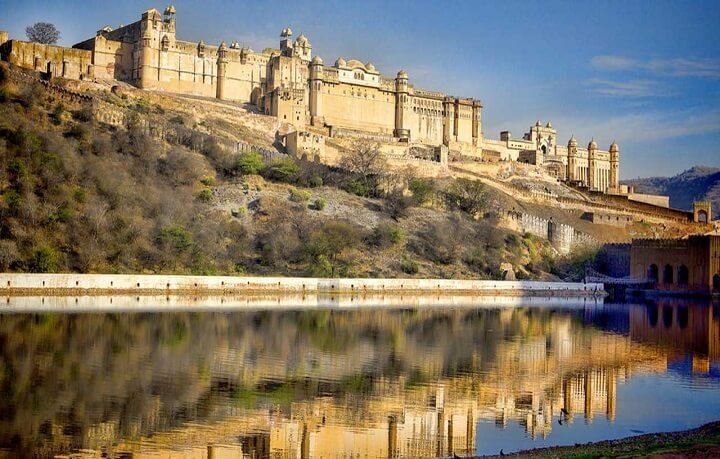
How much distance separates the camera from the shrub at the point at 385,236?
51.8m

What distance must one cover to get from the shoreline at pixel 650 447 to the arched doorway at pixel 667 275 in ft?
154

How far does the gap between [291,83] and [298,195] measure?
20.6 m

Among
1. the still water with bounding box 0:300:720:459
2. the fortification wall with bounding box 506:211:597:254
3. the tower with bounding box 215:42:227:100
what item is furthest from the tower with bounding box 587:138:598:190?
the still water with bounding box 0:300:720:459

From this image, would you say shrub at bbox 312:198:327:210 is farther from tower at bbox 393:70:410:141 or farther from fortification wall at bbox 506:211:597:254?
tower at bbox 393:70:410:141

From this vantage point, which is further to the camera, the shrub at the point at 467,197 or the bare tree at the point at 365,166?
the shrub at the point at 467,197

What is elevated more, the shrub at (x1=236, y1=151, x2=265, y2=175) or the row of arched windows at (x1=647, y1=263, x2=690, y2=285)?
the shrub at (x1=236, y1=151, x2=265, y2=175)

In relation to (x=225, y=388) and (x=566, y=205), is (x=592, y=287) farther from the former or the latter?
(x=225, y=388)

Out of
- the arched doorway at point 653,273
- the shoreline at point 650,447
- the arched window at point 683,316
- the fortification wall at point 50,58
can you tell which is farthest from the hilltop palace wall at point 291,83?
the shoreline at point 650,447

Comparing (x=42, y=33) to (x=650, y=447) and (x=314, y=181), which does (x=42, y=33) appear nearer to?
(x=314, y=181)

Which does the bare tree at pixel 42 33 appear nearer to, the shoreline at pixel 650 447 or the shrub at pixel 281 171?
the shrub at pixel 281 171

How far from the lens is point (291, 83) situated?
237ft

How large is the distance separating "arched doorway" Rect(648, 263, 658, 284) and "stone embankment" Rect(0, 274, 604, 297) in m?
5.72

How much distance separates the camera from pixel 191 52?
6781 cm

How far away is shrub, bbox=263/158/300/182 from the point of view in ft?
184
